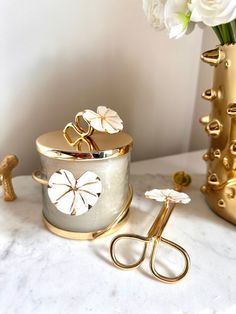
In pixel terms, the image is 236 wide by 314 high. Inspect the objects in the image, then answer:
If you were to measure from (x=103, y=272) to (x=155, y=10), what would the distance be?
35 centimetres

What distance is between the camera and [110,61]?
657 mm

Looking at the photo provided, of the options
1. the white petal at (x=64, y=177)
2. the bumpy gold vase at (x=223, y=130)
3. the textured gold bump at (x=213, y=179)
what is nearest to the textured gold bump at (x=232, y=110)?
the bumpy gold vase at (x=223, y=130)

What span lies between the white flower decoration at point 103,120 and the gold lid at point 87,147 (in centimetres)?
3

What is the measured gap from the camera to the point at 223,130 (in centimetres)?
46

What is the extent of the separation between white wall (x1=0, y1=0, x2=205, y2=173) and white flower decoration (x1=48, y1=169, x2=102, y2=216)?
26cm

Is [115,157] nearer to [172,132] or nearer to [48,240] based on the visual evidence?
[48,240]

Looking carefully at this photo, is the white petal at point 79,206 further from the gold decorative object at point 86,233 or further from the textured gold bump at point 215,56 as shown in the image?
the textured gold bump at point 215,56

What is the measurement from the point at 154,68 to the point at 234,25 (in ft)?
1.06

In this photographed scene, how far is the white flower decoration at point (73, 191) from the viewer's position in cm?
40

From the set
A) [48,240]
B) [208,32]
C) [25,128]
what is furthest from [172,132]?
[48,240]

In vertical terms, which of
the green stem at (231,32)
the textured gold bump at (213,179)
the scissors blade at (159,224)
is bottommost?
the scissors blade at (159,224)

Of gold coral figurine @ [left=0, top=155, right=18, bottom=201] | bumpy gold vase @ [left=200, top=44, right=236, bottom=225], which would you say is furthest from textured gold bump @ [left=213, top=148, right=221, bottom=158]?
gold coral figurine @ [left=0, top=155, right=18, bottom=201]

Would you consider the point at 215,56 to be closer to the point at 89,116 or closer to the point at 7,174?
the point at 89,116

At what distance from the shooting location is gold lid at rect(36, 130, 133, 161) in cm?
39
